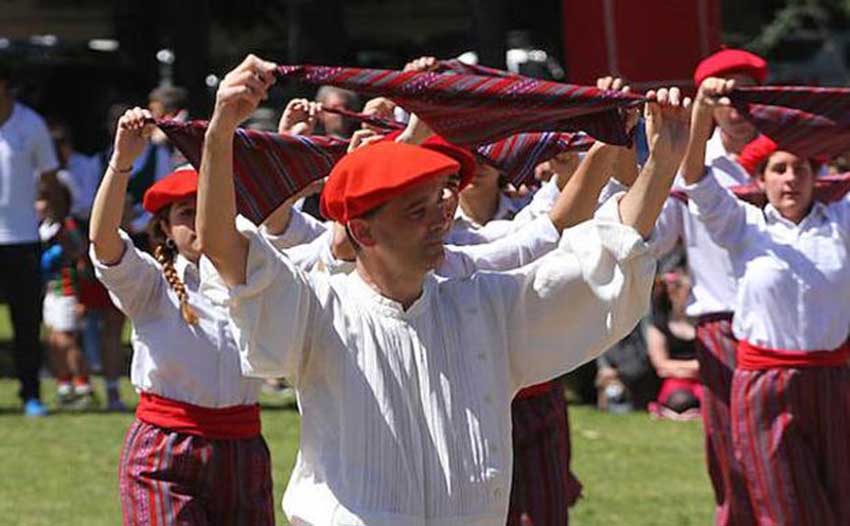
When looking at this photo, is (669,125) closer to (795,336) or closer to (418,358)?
(418,358)

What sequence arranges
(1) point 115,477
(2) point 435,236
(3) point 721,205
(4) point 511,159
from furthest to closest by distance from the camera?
→ 1. (1) point 115,477
2. (3) point 721,205
3. (4) point 511,159
4. (2) point 435,236

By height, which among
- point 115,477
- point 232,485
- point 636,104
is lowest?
point 115,477

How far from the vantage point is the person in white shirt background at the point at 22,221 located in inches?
524

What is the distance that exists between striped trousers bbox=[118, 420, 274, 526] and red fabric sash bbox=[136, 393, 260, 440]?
2 centimetres

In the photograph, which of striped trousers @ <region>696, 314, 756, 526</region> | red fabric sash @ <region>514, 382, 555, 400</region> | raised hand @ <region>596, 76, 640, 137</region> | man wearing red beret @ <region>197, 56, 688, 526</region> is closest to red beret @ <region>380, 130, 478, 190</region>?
man wearing red beret @ <region>197, 56, 688, 526</region>

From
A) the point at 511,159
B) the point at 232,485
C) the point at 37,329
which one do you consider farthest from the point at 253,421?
the point at 37,329

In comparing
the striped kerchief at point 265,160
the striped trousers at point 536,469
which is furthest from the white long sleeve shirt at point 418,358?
the striped trousers at point 536,469

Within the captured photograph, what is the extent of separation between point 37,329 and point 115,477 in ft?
8.68

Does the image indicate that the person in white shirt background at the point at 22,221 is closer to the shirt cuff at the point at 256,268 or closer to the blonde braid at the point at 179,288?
the blonde braid at the point at 179,288

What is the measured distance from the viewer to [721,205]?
24.8ft

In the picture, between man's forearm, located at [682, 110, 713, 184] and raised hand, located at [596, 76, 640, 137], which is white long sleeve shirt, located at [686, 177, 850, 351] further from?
raised hand, located at [596, 76, 640, 137]

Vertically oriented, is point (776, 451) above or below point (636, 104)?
below

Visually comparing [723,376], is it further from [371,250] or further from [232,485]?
[371,250]

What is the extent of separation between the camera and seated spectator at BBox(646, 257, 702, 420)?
44.3 feet
